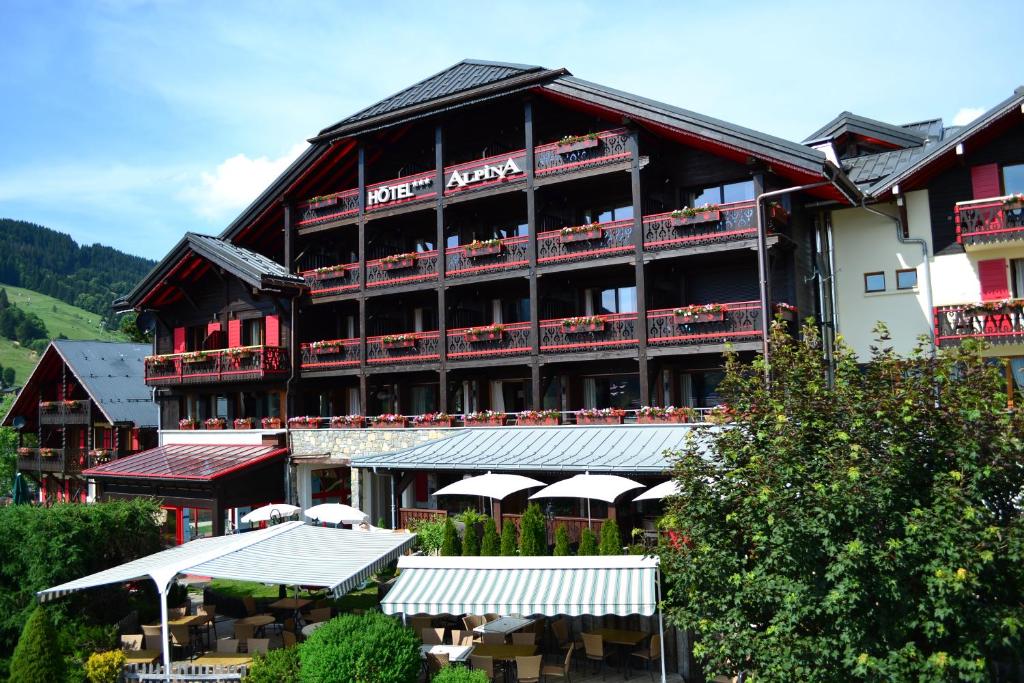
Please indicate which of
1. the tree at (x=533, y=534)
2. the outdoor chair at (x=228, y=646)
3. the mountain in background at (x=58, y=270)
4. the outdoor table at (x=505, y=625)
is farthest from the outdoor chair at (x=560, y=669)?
the mountain in background at (x=58, y=270)

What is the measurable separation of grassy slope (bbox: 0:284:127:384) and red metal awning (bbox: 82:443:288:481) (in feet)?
377

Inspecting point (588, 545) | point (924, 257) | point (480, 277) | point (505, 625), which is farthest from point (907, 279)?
point (505, 625)

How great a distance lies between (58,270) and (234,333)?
180 meters

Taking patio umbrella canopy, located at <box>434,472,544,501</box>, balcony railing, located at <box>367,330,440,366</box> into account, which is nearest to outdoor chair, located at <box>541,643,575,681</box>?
patio umbrella canopy, located at <box>434,472,544,501</box>

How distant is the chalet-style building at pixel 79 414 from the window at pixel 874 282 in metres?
32.6

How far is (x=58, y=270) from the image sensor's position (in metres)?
188

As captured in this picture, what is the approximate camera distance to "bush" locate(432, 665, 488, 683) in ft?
44.5

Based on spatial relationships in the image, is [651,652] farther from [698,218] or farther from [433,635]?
[698,218]

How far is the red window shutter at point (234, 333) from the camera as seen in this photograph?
33.3 m

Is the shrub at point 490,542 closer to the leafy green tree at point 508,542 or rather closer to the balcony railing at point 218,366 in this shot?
the leafy green tree at point 508,542

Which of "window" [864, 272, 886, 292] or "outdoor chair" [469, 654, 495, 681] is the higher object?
"window" [864, 272, 886, 292]

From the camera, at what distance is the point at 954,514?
9.31 meters

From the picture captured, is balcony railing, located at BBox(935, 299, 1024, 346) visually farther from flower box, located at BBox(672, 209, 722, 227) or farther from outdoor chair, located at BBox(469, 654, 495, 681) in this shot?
outdoor chair, located at BBox(469, 654, 495, 681)

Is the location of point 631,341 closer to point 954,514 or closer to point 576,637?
point 576,637
